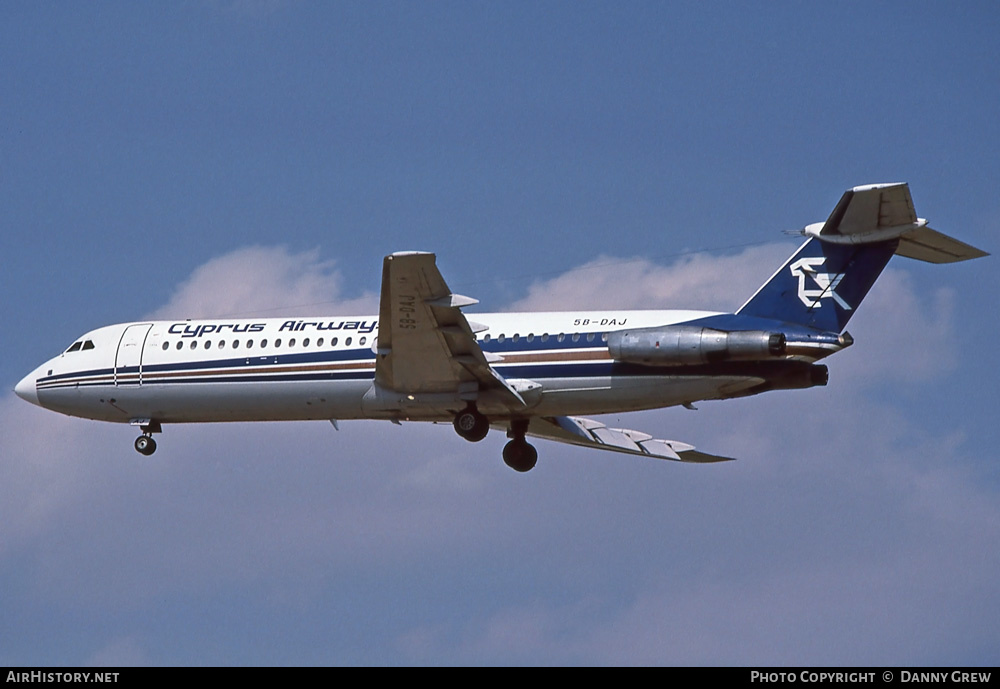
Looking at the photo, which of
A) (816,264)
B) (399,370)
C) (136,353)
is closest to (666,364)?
(816,264)

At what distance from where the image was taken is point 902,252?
34562 mm

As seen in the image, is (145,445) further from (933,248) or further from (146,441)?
(933,248)

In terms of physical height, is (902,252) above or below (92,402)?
below

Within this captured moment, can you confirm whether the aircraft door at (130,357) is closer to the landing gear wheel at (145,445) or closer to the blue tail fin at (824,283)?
the landing gear wheel at (145,445)

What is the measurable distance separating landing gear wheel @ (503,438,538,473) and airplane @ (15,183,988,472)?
1.4 inches

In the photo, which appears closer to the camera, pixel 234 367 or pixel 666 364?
pixel 666 364

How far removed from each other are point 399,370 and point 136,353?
801 cm

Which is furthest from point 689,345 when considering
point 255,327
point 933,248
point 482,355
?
point 255,327

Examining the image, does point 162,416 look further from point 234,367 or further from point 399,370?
point 399,370

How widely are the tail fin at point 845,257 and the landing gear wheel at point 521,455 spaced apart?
795cm

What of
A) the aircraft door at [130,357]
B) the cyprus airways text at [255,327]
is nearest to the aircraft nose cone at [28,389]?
the aircraft door at [130,357]
